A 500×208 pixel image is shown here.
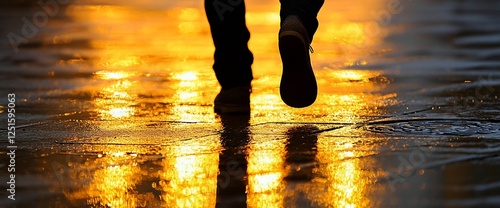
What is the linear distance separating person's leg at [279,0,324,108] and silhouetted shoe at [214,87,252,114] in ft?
2.16

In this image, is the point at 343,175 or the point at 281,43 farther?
the point at 281,43

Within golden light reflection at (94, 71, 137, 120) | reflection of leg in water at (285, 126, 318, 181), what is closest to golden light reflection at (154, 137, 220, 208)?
reflection of leg in water at (285, 126, 318, 181)

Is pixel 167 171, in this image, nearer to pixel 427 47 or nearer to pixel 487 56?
pixel 487 56

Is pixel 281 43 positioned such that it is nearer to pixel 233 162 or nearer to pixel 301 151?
pixel 301 151

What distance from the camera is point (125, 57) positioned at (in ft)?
29.5

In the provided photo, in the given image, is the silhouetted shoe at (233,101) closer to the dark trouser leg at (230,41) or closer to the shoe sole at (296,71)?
the dark trouser leg at (230,41)

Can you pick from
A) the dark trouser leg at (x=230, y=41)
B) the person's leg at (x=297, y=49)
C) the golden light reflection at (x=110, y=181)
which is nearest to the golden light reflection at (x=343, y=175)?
the person's leg at (x=297, y=49)

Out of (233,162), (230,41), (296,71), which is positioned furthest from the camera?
(230,41)

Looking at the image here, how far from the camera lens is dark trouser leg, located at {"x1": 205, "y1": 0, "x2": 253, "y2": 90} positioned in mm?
6113

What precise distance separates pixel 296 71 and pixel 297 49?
13cm

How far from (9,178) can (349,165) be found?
1.23 metres

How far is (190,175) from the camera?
13.9ft

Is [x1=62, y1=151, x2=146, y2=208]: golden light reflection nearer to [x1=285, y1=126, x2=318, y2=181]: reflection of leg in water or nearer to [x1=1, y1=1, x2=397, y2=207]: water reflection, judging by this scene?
[x1=1, y1=1, x2=397, y2=207]: water reflection

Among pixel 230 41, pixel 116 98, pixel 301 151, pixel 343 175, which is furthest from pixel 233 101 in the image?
pixel 343 175
